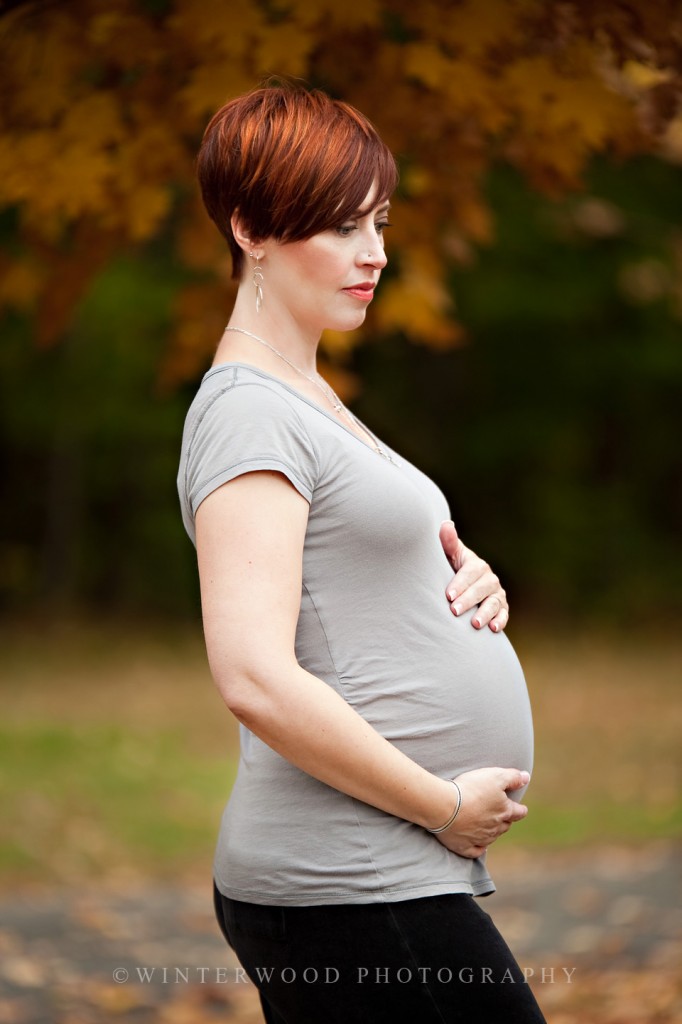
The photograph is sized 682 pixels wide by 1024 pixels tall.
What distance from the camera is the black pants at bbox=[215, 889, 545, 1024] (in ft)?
5.97

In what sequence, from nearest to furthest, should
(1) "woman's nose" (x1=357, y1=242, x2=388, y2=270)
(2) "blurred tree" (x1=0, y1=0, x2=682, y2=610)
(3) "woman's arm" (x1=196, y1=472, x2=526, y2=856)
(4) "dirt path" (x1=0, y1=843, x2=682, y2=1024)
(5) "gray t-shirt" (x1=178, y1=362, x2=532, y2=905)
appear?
1. (3) "woman's arm" (x1=196, y1=472, x2=526, y2=856)
2. (5) "gray t-shirt" (x1=178, y1=362, x2=532, y2=905)
3. (1) "woman's nose" (x1=357, y1=242, x2=388, y2=270)
4. (2) "blurred tree" (x1=0, y1=0, x2=682, y2=610)
5. (4) "dirt path" (x1=0, y1=843, x2=682, y2=1024)

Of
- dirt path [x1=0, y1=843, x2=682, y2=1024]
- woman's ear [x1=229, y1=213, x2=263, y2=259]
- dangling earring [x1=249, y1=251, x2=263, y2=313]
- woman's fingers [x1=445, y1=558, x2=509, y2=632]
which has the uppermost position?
woman's ear [x1=229, y1=213, x2=263, y2=259]

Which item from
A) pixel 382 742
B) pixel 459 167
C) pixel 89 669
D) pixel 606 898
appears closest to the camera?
pixel 382 742

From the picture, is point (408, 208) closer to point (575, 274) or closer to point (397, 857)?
point (397, 857)

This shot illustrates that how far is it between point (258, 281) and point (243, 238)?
78mm

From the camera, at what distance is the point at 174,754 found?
9.09 m

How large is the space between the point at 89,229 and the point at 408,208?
111cm

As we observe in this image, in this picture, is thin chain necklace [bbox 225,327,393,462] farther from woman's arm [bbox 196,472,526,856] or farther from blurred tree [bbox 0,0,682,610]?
blurred tree [bbox 0,0,682,610]

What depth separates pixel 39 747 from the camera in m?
9.09

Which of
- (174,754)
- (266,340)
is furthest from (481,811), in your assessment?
(174,754)

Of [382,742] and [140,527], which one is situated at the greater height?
[140,527]

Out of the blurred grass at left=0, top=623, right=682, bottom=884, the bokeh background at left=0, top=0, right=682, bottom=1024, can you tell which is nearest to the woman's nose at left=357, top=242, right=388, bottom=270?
the bokeh background at left=0, top=0, right=682, bottom=1024

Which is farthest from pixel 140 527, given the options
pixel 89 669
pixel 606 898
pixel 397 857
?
pixel 397 857

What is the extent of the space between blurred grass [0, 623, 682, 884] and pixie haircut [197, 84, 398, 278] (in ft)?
16.1
